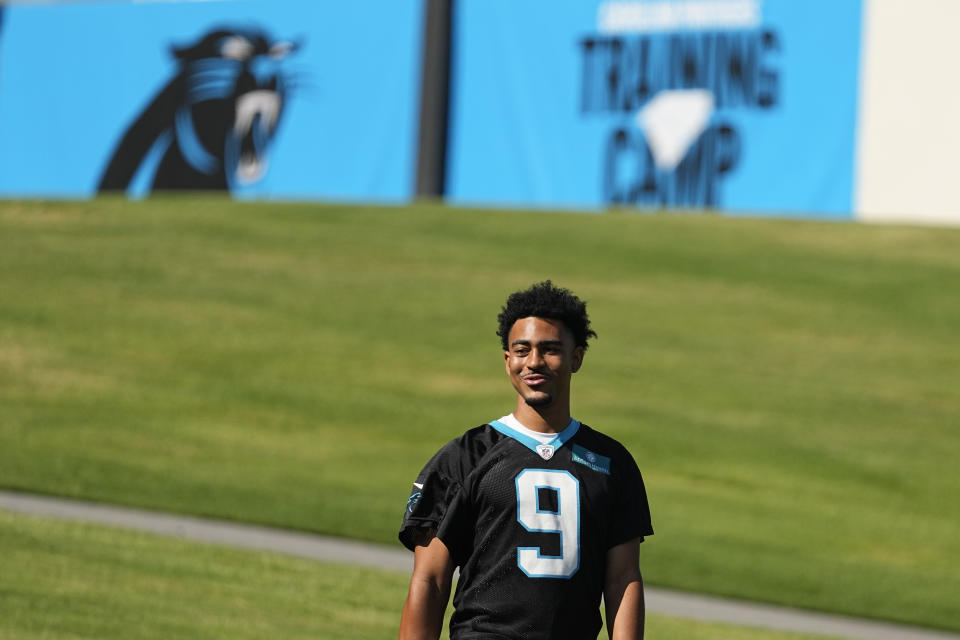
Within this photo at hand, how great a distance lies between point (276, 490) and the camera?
13.5 m

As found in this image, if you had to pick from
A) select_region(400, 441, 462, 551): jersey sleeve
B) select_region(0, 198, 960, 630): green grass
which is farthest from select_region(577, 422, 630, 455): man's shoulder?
select_region(0, 198, 960, 630): green grass

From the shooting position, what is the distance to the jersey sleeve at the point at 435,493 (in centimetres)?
462

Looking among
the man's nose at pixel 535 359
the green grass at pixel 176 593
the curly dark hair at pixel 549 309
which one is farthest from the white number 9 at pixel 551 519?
the green grass at pixel 176 593

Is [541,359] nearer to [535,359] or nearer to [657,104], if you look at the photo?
[535,359]

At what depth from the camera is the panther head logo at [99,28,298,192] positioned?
28531mm

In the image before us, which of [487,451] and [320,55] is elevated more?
[320,55]

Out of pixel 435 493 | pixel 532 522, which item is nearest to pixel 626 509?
pixel 532 522

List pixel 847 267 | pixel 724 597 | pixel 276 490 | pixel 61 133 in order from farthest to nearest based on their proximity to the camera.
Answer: pixel 61 133 → pixel 847 267 → pixel 276 490 → pixel 724 597

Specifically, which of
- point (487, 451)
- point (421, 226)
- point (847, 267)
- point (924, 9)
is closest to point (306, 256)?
point (421, 226)

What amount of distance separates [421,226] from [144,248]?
16.2 ft

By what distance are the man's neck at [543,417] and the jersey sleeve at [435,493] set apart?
10.3 inches

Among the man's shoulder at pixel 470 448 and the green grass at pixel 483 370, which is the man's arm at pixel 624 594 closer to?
the man's shoulder at pixel 470 448

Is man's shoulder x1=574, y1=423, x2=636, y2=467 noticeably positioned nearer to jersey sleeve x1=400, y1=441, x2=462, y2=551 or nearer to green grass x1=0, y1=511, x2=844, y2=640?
jersey sleeve x1=400, y1=441, x2=462, y2=551

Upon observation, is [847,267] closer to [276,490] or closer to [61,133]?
[276,490]
